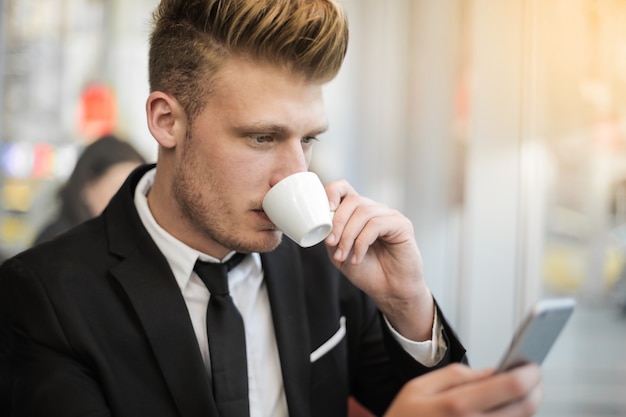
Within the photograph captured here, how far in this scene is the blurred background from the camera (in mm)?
1796

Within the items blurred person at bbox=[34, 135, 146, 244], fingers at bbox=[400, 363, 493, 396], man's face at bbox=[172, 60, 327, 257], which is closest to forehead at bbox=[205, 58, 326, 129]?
man's face at bbox=[172, 60, 327, 257]

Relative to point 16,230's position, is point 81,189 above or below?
above

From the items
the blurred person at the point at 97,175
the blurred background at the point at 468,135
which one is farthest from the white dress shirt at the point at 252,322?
the blurred person at the point at 97,175

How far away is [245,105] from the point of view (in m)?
1.24

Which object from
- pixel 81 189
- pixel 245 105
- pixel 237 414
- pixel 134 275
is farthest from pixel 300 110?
pixel 81 189

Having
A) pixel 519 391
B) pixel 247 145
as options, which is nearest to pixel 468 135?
pixel 247 145

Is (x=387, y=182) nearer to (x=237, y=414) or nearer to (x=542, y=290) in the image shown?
(x=542, y=290)

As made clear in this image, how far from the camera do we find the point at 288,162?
124cm

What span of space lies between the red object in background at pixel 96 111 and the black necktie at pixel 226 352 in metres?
2.40

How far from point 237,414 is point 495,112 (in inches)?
52.4

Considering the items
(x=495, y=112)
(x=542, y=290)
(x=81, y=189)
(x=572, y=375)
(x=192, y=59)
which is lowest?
(x=572, y=375)

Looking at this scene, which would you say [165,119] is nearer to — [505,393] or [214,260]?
[214,260]

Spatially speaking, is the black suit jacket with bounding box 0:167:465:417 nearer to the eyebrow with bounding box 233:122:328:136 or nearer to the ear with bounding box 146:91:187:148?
the ear with bounding box 146:91:187:148

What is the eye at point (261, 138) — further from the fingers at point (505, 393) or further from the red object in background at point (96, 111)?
the red object in background at point (96, 111)
